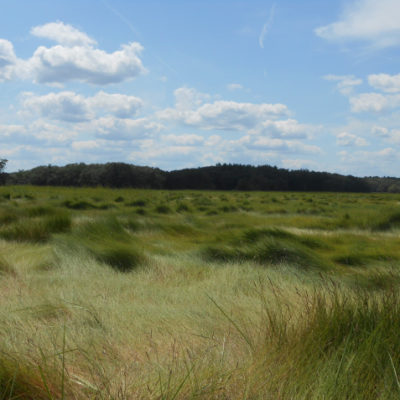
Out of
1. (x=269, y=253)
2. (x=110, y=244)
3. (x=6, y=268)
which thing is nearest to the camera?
(x=6, y=268)

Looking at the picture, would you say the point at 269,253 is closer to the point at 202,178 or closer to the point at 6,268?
the point at 6,268

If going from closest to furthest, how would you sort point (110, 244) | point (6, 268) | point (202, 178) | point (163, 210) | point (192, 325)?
point (192, 325) → point (6, 268) → point (110, 244) → point (163, 210) → point (202, 178)

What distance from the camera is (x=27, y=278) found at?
2.77m

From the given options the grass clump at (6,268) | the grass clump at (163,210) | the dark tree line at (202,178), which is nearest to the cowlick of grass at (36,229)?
the grass clump at (6,268)

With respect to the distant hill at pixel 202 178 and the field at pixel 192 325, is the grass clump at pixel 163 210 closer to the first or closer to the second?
the field at pixel 192 325

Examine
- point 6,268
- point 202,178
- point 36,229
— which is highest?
point 202,178

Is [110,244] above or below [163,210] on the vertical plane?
below

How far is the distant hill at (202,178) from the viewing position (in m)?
34.5

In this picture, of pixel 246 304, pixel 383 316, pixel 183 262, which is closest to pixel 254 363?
pixel 383 316

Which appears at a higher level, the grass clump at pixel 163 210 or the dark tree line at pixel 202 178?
the dark tree line at pixel 202 178

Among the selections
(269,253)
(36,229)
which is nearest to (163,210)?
(36,229)

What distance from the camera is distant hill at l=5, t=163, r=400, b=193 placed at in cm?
3446

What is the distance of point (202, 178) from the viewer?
173 ft

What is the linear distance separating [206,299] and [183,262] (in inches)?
51.7
